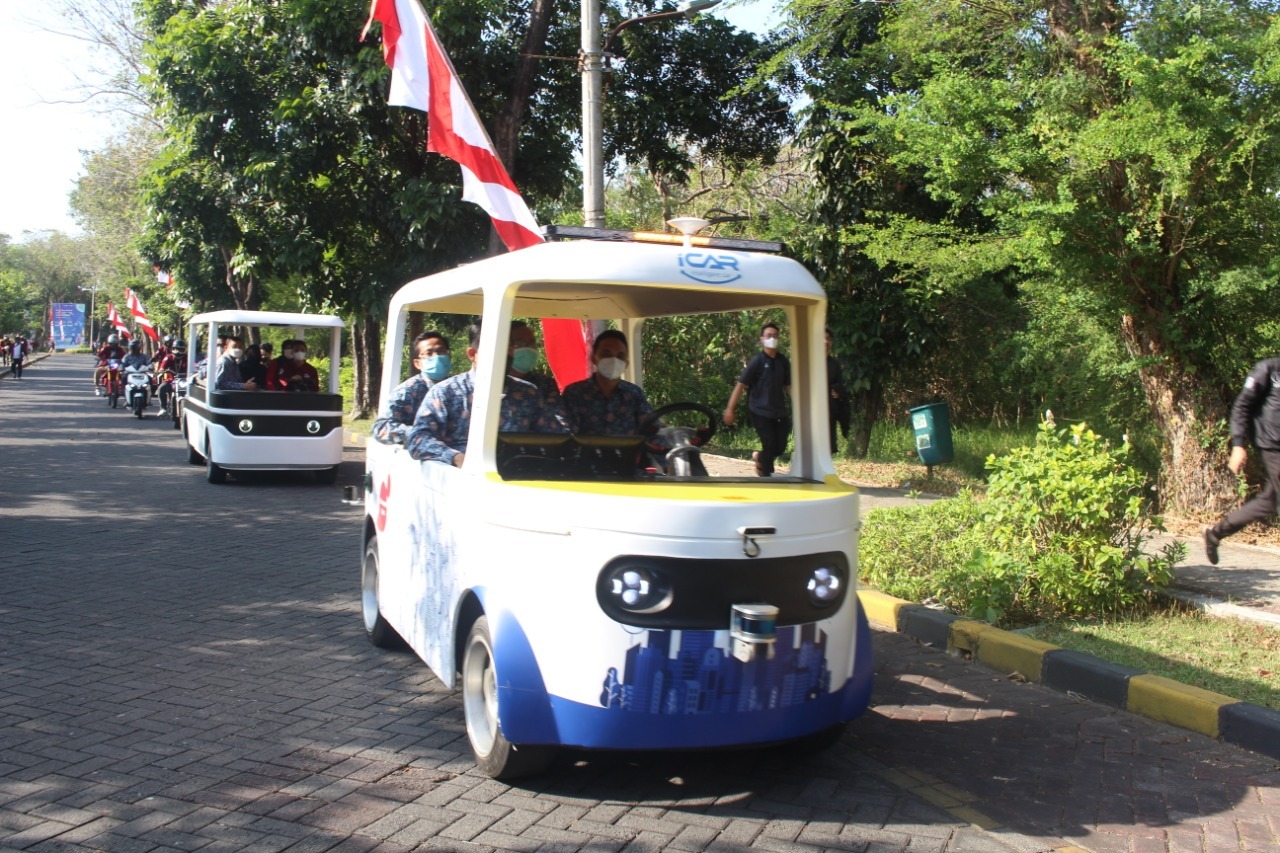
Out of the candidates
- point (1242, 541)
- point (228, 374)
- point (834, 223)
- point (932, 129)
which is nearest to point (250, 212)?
point (228, 374)

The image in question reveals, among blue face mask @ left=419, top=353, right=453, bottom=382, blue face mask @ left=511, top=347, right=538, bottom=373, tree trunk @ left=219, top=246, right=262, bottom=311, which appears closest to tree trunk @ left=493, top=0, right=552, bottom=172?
blue face mask @ left=419, top=353, right=453, bottom=382

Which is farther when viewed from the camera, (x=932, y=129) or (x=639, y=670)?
(x=932, y=129)

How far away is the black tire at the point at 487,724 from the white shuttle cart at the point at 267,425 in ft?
31.9

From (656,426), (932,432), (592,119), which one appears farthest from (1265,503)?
(592,119)

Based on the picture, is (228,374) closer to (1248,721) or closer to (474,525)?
(474,525)

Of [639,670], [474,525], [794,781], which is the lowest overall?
[794,781]

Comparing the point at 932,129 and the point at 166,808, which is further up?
the point at 932,129

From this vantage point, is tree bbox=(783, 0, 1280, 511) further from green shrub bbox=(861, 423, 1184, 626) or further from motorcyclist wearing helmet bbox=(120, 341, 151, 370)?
motorcyclist wearing helmet bbox=(120, 341, 151, 370)

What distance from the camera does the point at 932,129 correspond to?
9.54 m

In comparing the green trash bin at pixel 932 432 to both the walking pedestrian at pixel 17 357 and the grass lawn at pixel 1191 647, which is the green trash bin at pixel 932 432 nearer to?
the grass lawn at pixel 1191 647

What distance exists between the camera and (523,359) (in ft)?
18.4

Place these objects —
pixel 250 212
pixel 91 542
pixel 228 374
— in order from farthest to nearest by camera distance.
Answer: pixel 250 212
pixel 228 374
pixel 91 542

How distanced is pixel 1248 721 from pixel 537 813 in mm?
3063

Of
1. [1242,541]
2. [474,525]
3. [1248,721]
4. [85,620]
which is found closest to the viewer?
[474,525]
